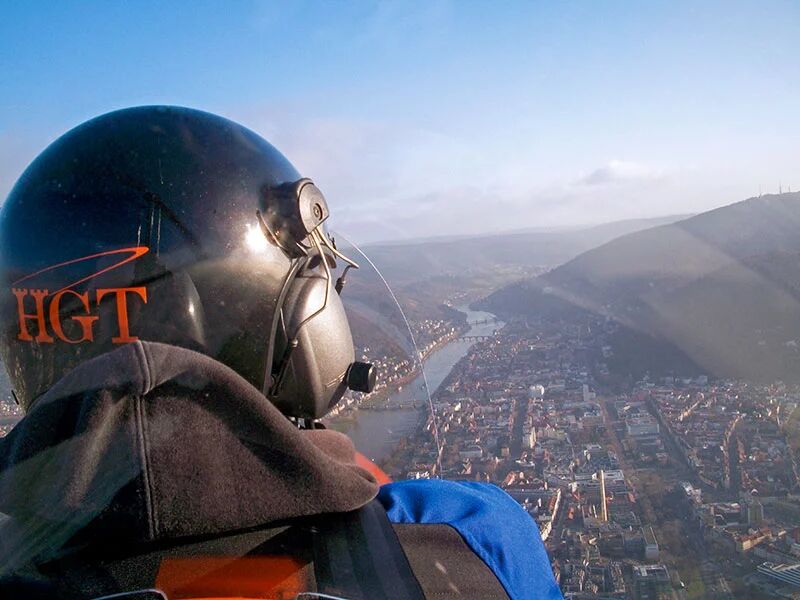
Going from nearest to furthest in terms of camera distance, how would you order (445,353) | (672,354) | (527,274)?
(445,353), (672,354), (527,274)

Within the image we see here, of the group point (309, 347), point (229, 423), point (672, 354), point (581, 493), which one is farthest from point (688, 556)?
point (672, 354)

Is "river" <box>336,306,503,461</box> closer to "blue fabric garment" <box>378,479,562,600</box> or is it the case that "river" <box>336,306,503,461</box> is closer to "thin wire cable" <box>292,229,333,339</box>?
"thin wire cable" <box>292,229,333,339</box>

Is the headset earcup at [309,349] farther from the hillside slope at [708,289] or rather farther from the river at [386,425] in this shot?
the hillside slope at [708,289]

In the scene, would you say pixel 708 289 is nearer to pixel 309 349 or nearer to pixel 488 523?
pixel 309 349

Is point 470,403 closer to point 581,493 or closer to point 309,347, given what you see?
point 581,493

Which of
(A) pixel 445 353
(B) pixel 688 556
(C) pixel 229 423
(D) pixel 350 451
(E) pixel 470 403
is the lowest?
(B) pixel 688 556

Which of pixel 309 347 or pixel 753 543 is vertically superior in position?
pixel 309 347

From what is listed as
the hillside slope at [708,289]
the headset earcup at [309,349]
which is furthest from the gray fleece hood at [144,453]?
the hillside slope at [708,289]
